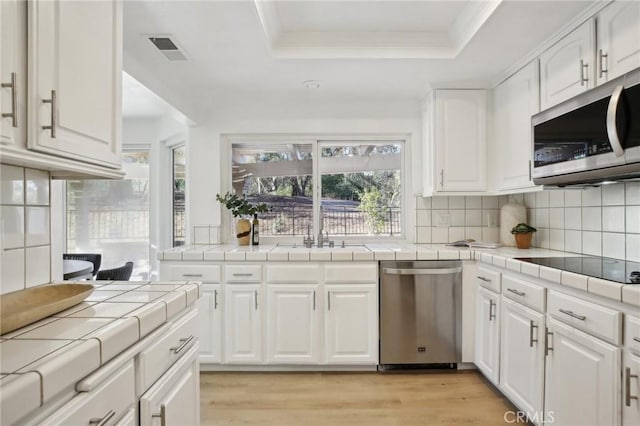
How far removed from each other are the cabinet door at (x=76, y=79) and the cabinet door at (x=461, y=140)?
7.53ft

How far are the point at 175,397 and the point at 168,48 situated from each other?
1903mm

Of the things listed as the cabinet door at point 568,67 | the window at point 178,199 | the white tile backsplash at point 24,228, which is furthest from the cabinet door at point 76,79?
the window at point 178,199

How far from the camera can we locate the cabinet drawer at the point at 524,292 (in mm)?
1797

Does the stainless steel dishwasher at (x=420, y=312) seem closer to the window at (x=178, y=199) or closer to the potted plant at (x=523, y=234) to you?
the potted plant at (x=523, y=234)

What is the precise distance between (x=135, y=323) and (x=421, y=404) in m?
1.92

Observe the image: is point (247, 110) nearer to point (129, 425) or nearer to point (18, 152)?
point (18, 152)

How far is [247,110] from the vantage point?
3.21 metres

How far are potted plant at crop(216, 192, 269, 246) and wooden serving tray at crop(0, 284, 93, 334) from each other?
1.89 m

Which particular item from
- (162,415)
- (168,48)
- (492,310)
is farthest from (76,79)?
(492,310)

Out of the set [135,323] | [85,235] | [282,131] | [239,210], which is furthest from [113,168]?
[85,235]

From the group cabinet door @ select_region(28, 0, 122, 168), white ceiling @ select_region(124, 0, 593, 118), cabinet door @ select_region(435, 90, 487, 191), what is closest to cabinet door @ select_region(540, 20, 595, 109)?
white ceiling @ select_region(124, 0, 593, 118)

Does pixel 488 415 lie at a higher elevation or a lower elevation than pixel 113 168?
lower

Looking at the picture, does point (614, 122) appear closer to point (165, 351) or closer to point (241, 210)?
point (165, 351)

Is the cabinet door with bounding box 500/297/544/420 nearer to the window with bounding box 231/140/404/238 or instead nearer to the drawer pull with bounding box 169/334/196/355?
the window with bounding box 231/140/404/238
